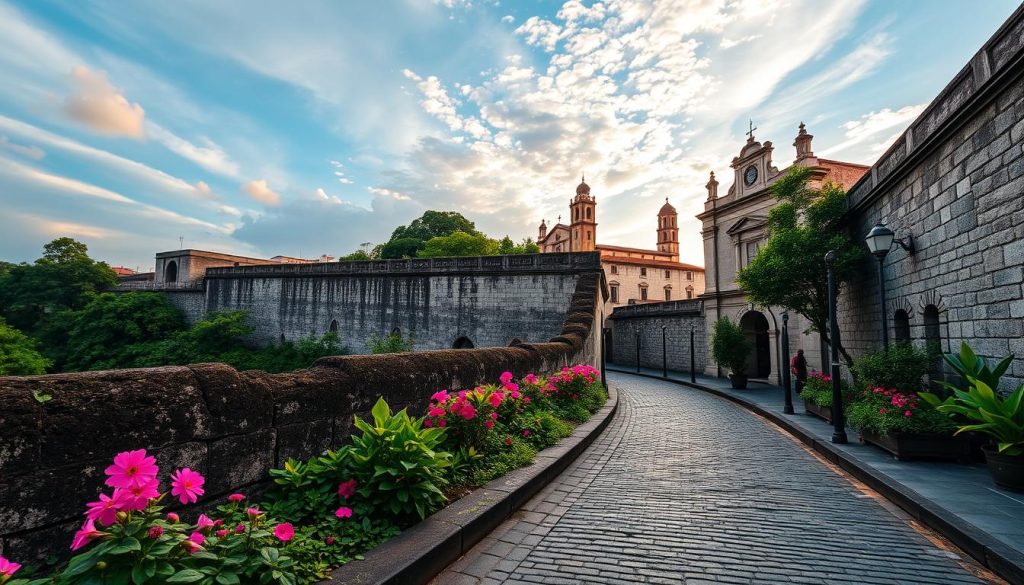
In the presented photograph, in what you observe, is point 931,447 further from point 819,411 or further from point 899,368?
point 819,411

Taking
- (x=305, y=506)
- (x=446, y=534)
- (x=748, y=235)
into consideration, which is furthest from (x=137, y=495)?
(x=748, y=235)

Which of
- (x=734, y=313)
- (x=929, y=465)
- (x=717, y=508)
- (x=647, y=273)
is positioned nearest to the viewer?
(x=717, y=508)

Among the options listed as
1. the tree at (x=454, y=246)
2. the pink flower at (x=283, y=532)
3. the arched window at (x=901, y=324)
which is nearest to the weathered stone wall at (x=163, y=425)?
the pink flower at (x=283, y=532)

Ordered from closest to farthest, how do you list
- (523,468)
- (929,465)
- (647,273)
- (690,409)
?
1. (523,468)
2. (929,465)
3. (690,409)
4. (647,273)

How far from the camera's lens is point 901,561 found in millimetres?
3596

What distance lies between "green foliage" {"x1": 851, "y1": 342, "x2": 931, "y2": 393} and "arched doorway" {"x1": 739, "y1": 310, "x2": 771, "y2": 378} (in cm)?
1537

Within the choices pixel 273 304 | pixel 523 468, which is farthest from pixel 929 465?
pixel 273 304

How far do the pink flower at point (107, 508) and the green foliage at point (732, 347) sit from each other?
19.9 m

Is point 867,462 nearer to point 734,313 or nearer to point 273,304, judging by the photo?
point 734,313

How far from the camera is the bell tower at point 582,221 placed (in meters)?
66.5

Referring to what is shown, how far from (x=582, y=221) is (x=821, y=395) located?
58.9 m

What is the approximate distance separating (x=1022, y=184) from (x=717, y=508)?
5.52m

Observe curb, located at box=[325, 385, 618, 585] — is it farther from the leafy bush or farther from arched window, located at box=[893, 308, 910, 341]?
arched window, located at box=[893, 308, 910, 341]

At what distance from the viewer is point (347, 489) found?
3457mm
